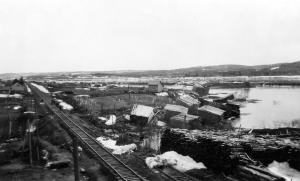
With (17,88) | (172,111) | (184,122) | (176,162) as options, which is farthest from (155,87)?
(176,162)

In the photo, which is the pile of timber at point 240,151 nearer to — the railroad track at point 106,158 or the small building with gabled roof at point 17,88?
the railroad track at point 106,158

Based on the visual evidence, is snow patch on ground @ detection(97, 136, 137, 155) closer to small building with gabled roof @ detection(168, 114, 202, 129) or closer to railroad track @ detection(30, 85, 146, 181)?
railroad track @ detection(30, 85, 146, 181)

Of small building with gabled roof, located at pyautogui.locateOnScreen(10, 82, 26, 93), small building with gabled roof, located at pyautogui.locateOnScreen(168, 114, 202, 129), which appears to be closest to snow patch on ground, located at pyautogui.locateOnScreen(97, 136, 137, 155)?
small building with gabled roof, located at pyautogui.locateOnScreen(168, 114, 202, 129)

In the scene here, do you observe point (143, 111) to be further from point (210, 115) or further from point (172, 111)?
point (210, 115)

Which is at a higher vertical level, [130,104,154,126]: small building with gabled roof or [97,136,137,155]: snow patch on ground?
[130,104,154,126]: small building with gabled roof

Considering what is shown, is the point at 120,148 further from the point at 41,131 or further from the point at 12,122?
the point at 12,122

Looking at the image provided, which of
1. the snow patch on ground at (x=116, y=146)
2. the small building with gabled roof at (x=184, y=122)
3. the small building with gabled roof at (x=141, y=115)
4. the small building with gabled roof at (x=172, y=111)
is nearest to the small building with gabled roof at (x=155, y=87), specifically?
the small building with gabled roof at (x=172, y=111)
